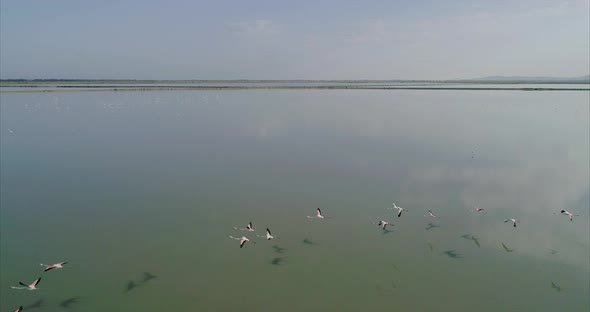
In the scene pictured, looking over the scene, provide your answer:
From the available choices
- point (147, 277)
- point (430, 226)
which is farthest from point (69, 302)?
point (430, 226)

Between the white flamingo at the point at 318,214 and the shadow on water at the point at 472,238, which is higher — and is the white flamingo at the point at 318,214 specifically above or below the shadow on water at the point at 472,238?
above

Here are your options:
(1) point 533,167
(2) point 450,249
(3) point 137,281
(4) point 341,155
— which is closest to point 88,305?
(3) point 137,281

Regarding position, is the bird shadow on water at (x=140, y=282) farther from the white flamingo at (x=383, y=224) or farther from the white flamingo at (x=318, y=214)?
the white flamingo at (x=383, y=224)

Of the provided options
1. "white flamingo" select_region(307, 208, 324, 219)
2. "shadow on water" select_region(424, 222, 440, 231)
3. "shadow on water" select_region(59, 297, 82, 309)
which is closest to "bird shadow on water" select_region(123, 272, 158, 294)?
"shadow on water" select_region(59, 297, 82, 309)

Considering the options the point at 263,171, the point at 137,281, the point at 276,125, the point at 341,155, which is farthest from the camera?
the point at 276,125

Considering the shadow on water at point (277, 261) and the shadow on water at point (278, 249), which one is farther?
the shadow on water at point (278, 249)

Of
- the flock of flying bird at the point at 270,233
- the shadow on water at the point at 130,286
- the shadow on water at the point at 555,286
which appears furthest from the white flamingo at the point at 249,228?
the shadow on water at the point at 555,286

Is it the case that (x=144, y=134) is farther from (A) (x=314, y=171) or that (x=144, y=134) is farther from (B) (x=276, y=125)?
(A) (x=314, y=171)

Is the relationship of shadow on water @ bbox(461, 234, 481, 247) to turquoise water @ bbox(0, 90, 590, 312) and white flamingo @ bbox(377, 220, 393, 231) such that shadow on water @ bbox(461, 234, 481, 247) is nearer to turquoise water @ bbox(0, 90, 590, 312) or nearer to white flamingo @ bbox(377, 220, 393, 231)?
turquoise water @ bbox(0, 90, 590, 312)
